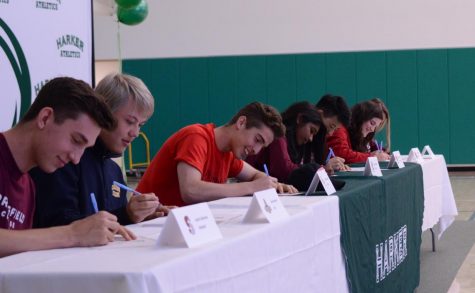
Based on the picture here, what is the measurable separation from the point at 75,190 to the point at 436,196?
11.4 feet

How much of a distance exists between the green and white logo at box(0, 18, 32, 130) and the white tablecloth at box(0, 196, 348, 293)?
89 cm

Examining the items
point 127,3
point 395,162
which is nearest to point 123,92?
point 395,162

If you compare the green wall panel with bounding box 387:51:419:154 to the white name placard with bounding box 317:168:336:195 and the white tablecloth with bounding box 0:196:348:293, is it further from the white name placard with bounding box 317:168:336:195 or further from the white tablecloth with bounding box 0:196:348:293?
the white tablecloth with bounding box 0:196:348:293

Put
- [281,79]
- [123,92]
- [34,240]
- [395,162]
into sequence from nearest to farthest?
[34,240], [123,92], [395,162], [281,79]

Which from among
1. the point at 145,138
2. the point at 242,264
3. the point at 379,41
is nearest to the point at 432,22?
the point at 379,41

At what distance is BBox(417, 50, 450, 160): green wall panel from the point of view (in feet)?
38.7

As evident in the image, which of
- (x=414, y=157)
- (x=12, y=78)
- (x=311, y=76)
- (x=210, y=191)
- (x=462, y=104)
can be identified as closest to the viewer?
(x=210, y=191)

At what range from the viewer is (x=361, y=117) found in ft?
18.3

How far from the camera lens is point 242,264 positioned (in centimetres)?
177

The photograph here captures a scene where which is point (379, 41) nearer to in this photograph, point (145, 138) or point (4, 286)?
point (145, 138)

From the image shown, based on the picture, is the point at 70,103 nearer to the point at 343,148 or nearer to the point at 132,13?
the point at 343,148

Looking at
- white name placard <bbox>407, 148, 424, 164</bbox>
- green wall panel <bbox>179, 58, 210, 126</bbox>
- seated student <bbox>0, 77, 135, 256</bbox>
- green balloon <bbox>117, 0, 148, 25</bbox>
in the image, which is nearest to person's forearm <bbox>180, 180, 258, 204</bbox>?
seated student <bbox>0, 77, 135, 256</bbox>

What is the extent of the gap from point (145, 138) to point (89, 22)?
28.0 feet

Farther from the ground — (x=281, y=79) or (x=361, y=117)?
(x=281, y=79)
